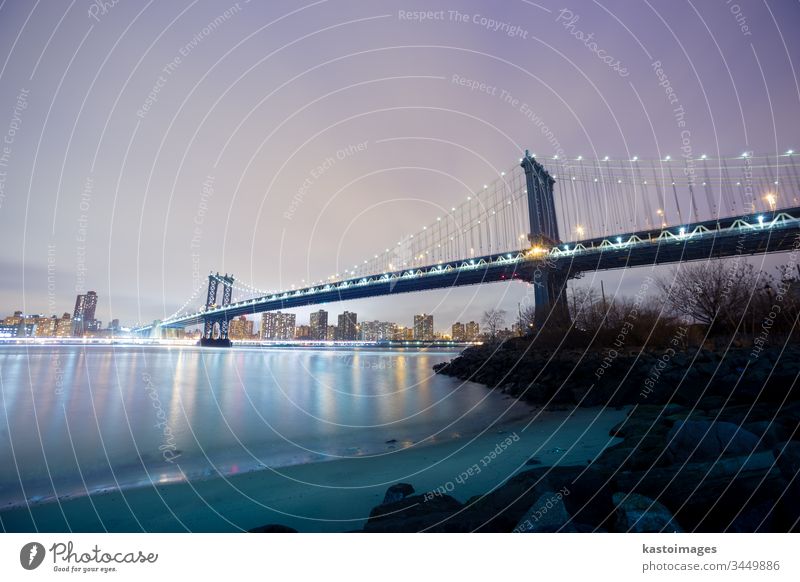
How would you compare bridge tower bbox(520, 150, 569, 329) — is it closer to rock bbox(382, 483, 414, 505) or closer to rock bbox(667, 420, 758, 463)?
rock bbox(667, 420, 758, 463)

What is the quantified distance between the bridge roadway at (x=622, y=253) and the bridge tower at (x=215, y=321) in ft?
134

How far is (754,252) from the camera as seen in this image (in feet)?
96.2

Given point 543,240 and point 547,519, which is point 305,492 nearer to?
point 547,519

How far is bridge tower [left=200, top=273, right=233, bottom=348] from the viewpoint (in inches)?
2734

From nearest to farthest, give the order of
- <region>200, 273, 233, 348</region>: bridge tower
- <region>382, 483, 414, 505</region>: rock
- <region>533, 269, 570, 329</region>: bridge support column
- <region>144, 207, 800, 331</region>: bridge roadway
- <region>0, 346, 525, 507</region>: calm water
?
1. <region>382, 483, 414, 505</region>: rock
2. <region>0, 346, 525, 507</region>: calm water
3. <region>533, 269, 570, 329</region>: bridge support column
4. <region>144, 207, 800, 331</region>: bridge roadway
5. <region>200, 273, 233, 348</region>: bridge tower

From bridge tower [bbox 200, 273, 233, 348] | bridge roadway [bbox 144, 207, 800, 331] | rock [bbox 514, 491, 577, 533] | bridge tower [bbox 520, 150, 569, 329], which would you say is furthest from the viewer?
bridge tower [bbox 200, 273, 233, 348]

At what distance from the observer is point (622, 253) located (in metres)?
31.3

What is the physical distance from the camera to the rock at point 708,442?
274cm

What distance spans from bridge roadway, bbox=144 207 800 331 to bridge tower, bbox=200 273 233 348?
40768 mm

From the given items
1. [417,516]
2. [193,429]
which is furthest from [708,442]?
[193,429]

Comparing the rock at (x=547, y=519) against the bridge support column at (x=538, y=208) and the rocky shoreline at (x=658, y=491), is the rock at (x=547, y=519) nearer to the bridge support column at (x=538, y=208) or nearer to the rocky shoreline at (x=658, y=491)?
the rocky shoreline at (x=658, y=491)

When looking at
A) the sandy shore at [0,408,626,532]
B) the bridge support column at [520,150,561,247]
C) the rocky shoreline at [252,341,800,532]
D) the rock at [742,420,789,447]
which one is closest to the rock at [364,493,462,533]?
the rocky shoreline at [252,341,800,532]

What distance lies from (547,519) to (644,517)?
570 millimetres
